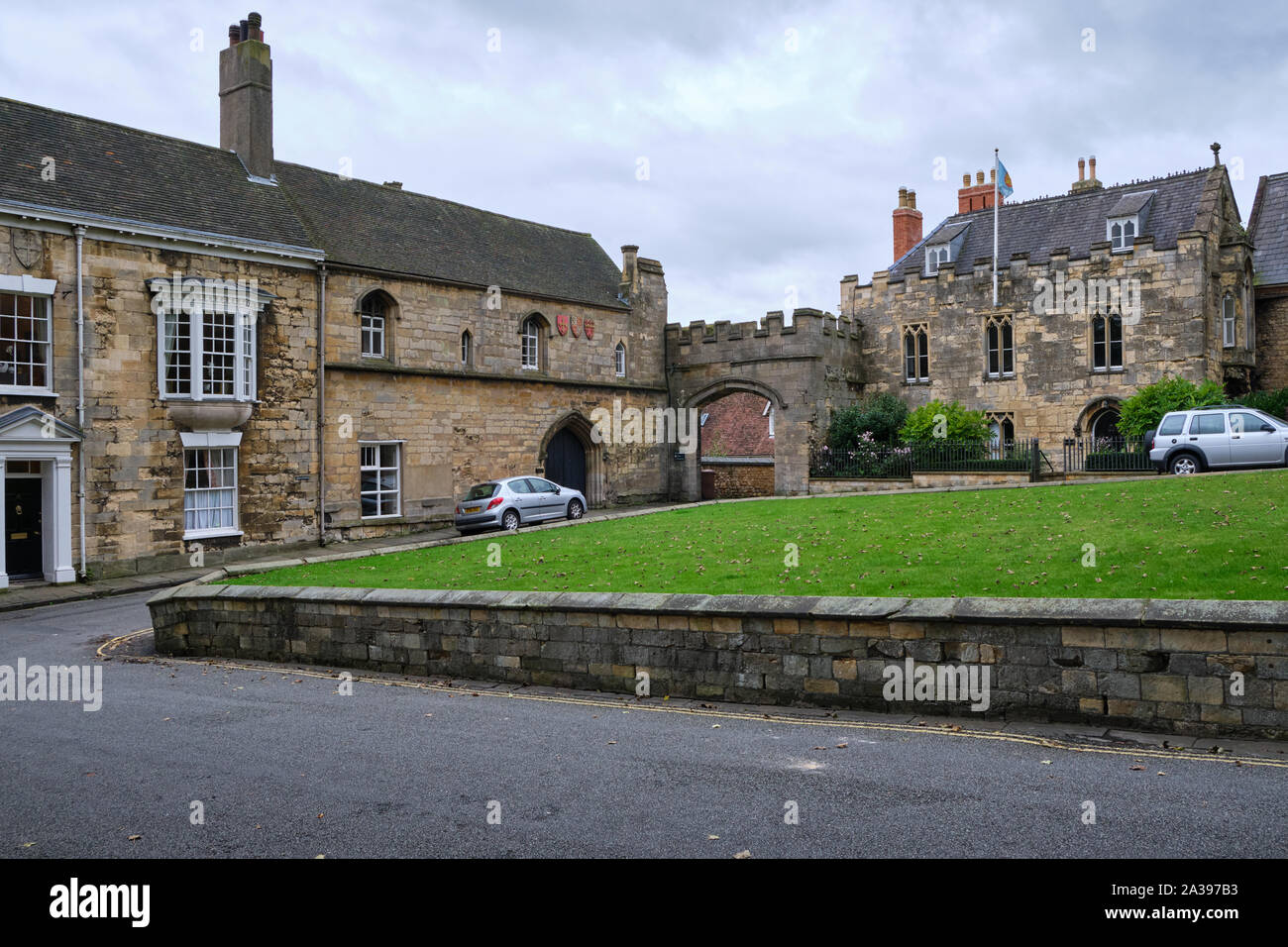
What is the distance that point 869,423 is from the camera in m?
32.8

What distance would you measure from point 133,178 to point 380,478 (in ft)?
31.2

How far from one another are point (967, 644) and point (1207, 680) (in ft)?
5.92

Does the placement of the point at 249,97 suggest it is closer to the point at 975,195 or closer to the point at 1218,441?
the point at 1218,441

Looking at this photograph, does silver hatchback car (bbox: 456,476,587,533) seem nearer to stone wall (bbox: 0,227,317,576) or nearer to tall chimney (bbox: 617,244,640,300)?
stone wall (bbox: 0,227,317,576)

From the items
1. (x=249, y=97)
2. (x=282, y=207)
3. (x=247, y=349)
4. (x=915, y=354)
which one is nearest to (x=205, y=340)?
(x=247, y=349)

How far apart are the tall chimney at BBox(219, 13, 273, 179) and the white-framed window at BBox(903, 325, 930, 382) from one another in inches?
863

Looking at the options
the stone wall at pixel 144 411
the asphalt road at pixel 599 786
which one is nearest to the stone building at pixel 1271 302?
the stone wall at pixel 144 411

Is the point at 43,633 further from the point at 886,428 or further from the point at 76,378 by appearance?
the point at 886,428

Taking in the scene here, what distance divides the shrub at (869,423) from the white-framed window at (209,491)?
757 inches

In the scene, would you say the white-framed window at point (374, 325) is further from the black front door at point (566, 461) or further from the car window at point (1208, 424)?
the car window at point (1208, 424)

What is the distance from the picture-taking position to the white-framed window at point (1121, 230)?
3262 cm

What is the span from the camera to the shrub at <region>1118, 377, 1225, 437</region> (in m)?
26.5
